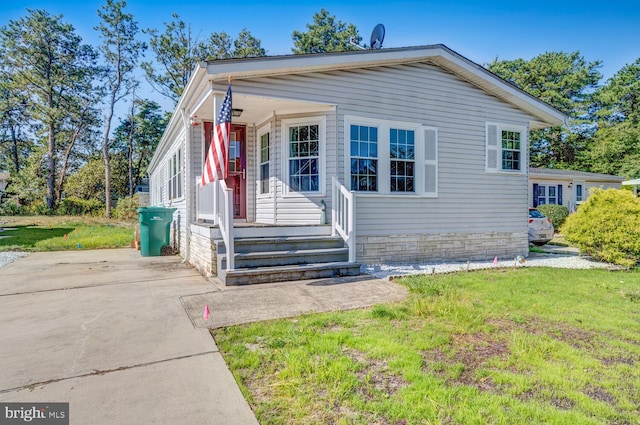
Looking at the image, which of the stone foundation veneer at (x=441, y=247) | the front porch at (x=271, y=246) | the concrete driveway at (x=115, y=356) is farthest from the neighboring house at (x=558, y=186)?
the concrete driveway at (x=115, y=356)

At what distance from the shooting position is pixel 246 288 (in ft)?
16.5

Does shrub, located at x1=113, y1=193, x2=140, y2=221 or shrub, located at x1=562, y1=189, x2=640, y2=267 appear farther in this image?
shrub, located at x1=113, y1=193, x2=140, y2=221

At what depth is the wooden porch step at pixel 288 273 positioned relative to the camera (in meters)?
5.24

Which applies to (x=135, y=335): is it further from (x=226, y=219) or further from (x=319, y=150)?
(x=319, y=150)

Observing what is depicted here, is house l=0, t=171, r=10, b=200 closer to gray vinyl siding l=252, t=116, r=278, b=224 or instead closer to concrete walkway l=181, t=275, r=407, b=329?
gray vinyl siding l=252, t=116, r=278, b=224

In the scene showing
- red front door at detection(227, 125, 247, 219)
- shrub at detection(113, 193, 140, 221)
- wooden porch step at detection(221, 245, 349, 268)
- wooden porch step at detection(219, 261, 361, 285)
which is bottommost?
wooden porch step at detection(219, 261, 361, 285)

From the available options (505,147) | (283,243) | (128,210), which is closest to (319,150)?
(283,243)


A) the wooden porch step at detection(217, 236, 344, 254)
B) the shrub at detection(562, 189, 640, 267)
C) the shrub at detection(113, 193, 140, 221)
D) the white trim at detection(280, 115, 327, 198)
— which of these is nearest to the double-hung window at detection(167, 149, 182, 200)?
the white trim at detection(280, 115, 327, 198)

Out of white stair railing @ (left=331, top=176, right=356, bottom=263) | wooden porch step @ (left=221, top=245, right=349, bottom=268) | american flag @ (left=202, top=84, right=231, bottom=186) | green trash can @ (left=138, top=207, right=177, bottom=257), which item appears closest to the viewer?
american flag @ (left=202, top=84, right=231, bottom=186)

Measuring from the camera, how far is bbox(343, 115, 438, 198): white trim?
696cm

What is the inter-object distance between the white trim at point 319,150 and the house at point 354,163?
0.07ft

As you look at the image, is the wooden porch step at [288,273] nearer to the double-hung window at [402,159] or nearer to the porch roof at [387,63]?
the double-hung window at [402,159]

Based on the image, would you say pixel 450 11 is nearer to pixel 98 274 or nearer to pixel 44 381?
pixel 98 274

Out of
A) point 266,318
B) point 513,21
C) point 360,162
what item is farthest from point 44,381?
point 513,21
